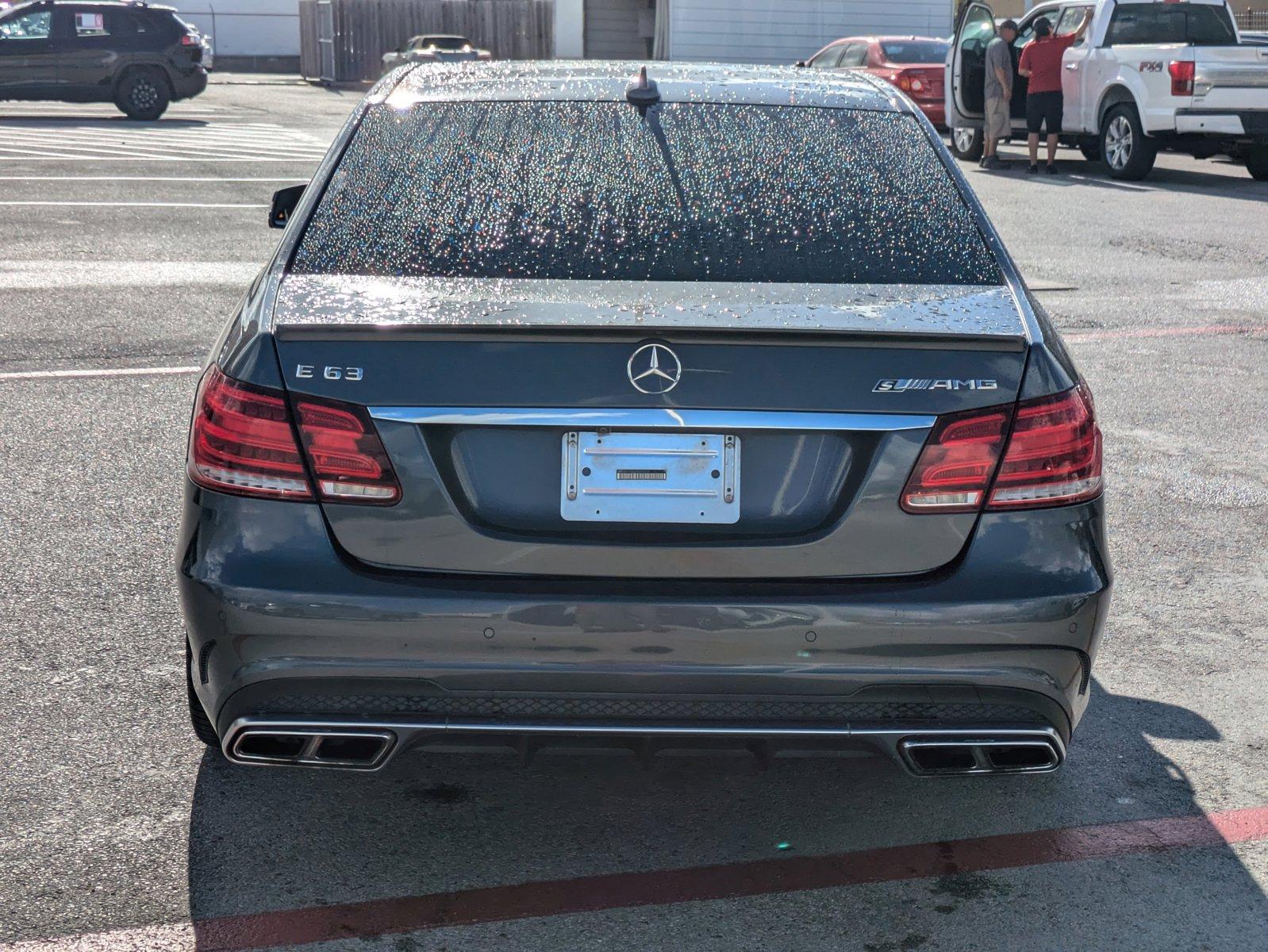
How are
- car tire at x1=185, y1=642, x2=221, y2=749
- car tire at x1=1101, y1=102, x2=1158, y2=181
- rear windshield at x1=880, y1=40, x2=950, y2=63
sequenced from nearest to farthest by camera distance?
car tire at x1=185, y1=642, x2=221, y2=749, car tire at x1=1101, y1=102, x2=1158, y2=181, rear windshield at x1=880, y1=40, x2=950, y2=63

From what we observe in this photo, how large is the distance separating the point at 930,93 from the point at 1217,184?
594 cm

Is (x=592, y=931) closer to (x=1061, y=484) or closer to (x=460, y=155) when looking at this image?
(x=1061, y=484)

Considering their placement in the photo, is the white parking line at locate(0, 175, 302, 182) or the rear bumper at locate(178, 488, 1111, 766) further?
the white parking line at locate(0, 175, 302, 182)

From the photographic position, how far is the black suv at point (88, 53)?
24.1 metres

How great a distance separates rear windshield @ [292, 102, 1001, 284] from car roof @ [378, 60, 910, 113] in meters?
0.06

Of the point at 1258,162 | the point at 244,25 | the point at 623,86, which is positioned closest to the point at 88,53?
the point at 1258,162

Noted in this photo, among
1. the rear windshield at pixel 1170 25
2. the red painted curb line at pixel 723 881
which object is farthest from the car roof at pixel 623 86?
the rear windshield at pixel 1170 25

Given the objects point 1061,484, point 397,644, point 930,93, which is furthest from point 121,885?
point 930,93

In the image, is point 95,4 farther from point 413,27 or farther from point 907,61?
point 413,27

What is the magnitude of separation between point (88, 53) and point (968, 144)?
13.7 meters

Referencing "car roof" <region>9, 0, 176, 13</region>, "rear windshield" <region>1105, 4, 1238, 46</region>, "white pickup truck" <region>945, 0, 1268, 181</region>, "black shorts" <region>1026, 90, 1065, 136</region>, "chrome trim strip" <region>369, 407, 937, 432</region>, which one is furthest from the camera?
"car roof" <region>9, 0, 176, 13</region>

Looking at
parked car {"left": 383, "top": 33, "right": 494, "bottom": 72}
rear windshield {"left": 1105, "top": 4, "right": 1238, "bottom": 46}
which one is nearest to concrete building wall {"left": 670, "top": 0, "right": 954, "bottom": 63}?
parked car {"left": 383, "top": 33, "right": 494, "bottom": 72}

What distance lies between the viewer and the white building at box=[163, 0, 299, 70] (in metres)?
48.5

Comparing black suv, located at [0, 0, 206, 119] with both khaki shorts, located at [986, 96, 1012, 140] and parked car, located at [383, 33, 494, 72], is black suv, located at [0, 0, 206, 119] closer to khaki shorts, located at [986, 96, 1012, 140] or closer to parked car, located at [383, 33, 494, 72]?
parked car, located at [383, 33, 494, 72]
